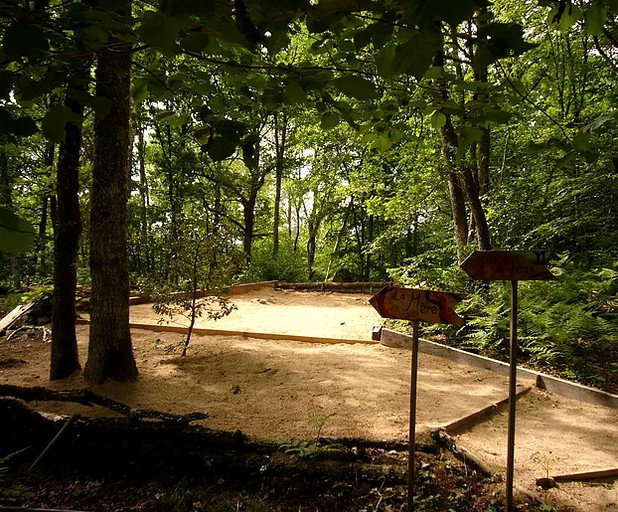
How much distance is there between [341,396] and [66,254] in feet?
10.9

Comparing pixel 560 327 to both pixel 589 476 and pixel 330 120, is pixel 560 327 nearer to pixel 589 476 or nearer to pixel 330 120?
pixel 589 476

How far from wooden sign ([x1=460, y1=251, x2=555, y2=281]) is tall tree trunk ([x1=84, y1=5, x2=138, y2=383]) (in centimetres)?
348

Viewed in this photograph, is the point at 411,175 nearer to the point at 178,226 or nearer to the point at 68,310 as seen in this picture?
the point at 178,226

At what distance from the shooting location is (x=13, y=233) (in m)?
0.90

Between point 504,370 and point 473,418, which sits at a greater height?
point 504,370

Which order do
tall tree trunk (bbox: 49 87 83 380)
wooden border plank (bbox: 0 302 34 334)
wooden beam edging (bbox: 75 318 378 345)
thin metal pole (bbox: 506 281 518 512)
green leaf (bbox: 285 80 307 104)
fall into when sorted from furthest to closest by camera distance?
wooden border plank (bbox: 0 302 34 334), wooden beam edging (bbox: 75 318 378 345), tall tree trunk (bbox: 49 87 83 380), thin metal pole (bbox: 506 281 518 512), green leaf (bbox: 285 80 307 104)

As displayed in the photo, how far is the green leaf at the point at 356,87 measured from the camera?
1.11 metres

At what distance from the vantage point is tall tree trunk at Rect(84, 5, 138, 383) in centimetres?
410

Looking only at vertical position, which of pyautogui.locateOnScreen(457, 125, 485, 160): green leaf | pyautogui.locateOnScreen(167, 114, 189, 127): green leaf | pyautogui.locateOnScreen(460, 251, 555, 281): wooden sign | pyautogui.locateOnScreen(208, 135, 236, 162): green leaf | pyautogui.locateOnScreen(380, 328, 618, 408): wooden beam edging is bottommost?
pyautogui.locateOnScreen(380, 328, 618, 408): wooden beam edging

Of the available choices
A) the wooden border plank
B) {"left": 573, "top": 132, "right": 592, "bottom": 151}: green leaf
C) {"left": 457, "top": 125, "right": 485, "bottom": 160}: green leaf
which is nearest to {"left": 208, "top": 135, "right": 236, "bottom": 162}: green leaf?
{"left": 457, "top": 125, "right": 485, "bottom": 160}: green leaf

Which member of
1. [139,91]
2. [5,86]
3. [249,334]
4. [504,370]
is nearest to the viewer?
[5,86]

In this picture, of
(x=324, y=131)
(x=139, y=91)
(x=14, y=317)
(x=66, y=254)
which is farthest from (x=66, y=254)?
(x=14, y=317)

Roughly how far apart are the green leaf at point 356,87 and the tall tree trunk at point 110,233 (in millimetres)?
3705

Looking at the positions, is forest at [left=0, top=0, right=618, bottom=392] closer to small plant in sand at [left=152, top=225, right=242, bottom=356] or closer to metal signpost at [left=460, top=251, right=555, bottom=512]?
small plant in sand at [left=152, top=225, right=242, bottom=356]
